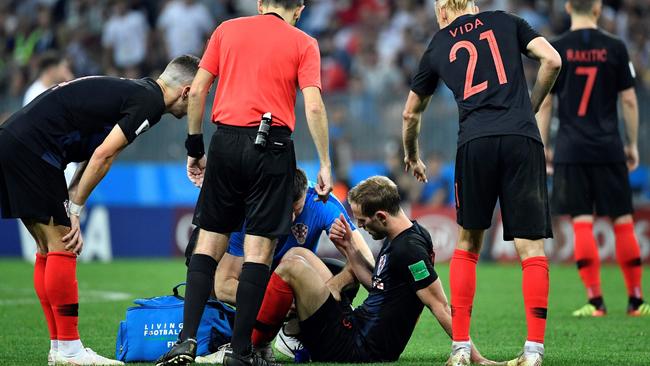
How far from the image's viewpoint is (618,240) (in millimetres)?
10023

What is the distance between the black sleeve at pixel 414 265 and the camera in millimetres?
6609

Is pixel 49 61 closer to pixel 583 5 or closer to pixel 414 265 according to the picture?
pixel 583 5

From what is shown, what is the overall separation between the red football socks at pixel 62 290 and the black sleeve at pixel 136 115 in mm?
879

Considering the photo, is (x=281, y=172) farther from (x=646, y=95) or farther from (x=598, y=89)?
(x=646, y=95)

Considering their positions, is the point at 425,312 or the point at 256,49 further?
the point at 425,312

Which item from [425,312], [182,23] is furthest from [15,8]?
[425,312]

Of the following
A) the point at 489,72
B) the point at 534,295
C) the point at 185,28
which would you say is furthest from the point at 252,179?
the point at 185,28

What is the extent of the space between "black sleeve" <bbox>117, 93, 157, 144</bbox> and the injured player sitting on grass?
3.82ft

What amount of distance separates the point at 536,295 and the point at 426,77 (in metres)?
1.48

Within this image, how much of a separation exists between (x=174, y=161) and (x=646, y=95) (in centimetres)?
759

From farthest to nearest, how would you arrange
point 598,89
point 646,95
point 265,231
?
point 646,95, point 598,89, point 265,231

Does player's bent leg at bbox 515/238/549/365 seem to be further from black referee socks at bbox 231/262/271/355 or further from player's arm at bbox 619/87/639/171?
player's arm at bbox 619/87/639/171

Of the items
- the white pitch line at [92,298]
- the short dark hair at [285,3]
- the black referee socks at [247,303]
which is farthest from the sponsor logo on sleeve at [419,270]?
the white pitch line at [92,298]

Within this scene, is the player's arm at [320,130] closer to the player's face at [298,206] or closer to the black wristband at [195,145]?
the black wristband at [195,145]
